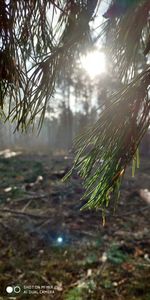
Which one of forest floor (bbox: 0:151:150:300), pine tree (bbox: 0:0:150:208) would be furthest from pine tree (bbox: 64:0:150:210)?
forest floor (bbox: 0:151:150:300)

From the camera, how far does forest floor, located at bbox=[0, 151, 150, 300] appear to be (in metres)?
2.79

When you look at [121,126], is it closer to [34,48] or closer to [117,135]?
[117,135]

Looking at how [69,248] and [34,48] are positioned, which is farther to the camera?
[69,248]

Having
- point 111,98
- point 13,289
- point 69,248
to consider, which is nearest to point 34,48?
point 111,98

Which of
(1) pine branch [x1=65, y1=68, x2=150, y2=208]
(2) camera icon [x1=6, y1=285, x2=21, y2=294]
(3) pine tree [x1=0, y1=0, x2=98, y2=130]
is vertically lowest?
(2) camera icon [x1=6, y1=285, x2=21, y2=294]

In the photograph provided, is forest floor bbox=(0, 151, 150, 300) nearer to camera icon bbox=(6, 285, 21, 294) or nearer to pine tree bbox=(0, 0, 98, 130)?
camera icon bbox=(6, 285, 21, 294)

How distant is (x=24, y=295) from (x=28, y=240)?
4.11ft

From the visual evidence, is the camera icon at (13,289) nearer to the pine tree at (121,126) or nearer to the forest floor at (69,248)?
the forest floor at (69,248)

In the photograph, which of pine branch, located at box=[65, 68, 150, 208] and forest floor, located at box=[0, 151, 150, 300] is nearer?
pine branch, located at box=[65, 68, 150, 208]

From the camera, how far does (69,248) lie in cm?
373

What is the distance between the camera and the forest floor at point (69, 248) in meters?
2.79

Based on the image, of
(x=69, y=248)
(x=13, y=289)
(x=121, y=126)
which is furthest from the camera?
(x=69, y=248)

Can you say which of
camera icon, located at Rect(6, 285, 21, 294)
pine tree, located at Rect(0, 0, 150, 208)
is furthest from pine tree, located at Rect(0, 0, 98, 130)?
camera icon, located at Rect(6, 285, 21, 294)

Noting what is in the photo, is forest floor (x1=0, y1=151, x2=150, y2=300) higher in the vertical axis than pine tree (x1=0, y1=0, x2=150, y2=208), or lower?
lower
